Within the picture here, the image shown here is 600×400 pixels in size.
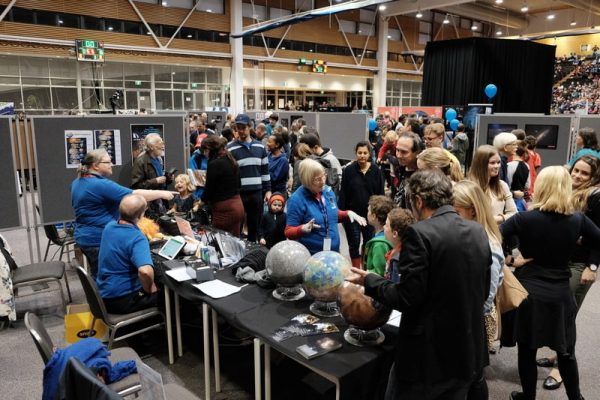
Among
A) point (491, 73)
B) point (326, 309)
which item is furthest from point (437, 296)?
point (491, 73)

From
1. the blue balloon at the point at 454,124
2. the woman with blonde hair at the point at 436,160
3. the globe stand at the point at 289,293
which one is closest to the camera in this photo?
the globe stand at the point at 289,293

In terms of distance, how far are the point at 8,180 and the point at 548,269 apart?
5.07 metres

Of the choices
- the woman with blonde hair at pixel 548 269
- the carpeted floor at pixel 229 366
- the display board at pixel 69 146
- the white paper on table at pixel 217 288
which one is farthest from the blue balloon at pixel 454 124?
the white paper on table at pixel 217 288

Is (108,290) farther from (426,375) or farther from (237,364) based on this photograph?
(426,375)

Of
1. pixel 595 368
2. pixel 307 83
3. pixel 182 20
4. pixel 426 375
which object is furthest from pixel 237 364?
pixel 307 83

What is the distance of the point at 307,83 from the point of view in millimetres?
22219

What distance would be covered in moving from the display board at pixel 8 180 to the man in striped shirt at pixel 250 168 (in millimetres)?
2292

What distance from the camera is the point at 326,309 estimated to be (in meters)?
2.51

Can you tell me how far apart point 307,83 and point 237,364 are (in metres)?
20.2

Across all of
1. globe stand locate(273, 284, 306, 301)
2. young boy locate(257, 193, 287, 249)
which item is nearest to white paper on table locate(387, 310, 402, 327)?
globe stand locate(273, 284, 306, 301)

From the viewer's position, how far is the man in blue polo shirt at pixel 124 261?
3088 mm

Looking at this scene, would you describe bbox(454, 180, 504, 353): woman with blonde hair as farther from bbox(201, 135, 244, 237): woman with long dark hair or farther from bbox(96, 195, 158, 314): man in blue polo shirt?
bbox(201, 135, 244, 237): woman with long dark hair

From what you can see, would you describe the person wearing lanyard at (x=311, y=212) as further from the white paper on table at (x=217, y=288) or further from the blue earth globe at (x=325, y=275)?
the blue earth globe at (x=325, y=275)

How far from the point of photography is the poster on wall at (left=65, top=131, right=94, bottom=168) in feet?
16.0
